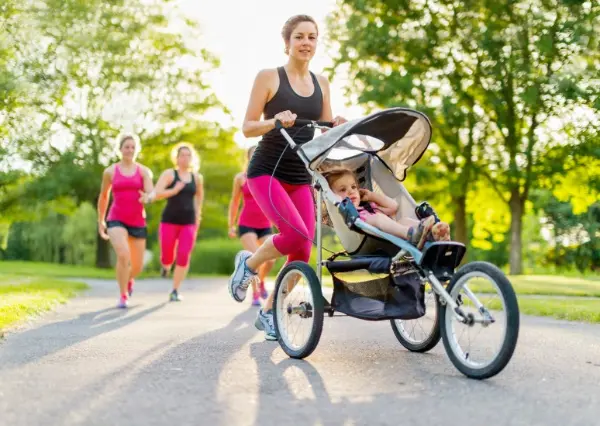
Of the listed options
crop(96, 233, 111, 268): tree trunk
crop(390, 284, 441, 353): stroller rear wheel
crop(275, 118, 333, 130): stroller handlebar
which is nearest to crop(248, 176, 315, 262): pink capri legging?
crop(275, 118, 333, 130): stroller handlebar

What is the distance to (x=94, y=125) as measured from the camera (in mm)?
31844

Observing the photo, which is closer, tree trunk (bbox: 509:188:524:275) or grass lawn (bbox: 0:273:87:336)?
grass lawn (bbox: 0:273:87:336)

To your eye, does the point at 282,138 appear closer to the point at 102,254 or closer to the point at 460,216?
the point at 460,216

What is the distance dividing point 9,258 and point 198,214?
3489 centimetres

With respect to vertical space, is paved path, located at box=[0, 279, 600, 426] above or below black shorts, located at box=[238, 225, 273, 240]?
below

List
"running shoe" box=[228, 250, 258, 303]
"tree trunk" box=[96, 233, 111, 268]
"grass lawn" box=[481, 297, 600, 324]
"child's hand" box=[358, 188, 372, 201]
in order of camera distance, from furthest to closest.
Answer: "tree trunk" box=[96, 233, 111, 268] → "grass lawn" box=[481, 297, 600, 324] → "running shoe" box=[228, 250, 258, 303] → "child's hand" box=[358, 188, 372, 201]

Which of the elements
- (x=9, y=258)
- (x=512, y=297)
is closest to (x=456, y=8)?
(x=512, y=297)

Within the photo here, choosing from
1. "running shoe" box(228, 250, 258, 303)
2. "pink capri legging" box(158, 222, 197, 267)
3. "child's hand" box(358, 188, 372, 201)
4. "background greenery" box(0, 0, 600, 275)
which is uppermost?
"background greenery" box(0, 0, 600, 275)

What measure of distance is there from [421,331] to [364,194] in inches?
40.4

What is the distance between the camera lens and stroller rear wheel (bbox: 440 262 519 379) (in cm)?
475

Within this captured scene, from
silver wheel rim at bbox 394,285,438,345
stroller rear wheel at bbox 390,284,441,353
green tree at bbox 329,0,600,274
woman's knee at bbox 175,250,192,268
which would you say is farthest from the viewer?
green tree at bbox 329,0,600,274

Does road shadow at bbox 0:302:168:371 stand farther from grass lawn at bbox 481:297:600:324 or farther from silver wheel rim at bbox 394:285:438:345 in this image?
grass lawn at bbox 481:297:600:324

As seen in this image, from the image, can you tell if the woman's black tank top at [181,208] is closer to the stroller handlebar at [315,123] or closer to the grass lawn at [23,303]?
the grass lawn at [23,303]

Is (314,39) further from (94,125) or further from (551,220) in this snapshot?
(551,220)
